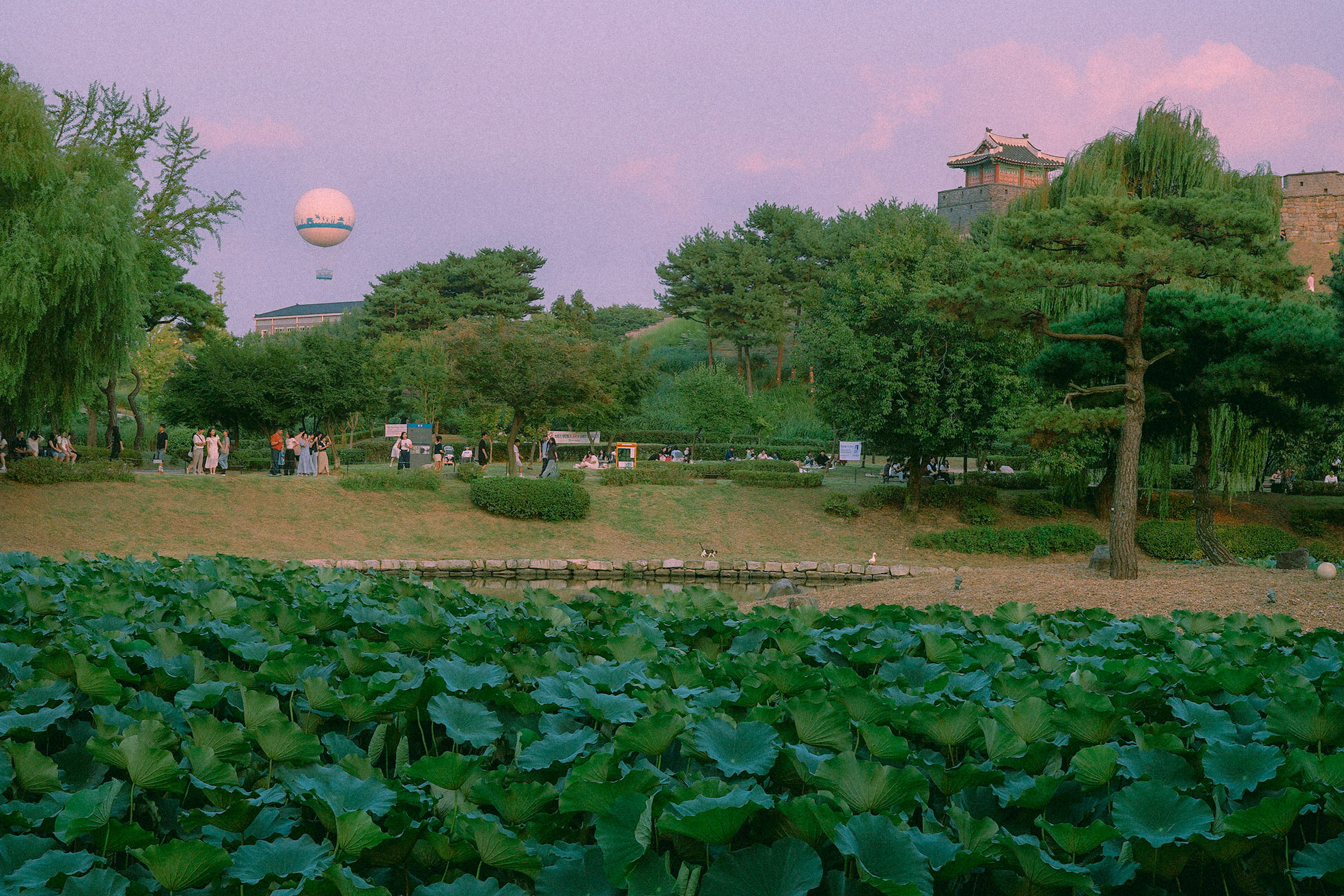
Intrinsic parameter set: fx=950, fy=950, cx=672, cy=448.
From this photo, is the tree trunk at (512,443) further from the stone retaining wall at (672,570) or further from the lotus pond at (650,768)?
the lotus pond at (650,768)

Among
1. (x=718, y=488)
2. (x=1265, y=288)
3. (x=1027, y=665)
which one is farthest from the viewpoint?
(x=718, y=488)

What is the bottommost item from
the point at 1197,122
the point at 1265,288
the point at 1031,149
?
the point at 1265,288

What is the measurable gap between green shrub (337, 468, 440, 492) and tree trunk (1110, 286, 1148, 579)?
1719 cm

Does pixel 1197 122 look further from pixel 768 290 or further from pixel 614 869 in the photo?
pixel 768 290

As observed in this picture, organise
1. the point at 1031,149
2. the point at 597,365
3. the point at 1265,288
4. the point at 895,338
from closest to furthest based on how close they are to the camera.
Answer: the point at 1265,288 → the point at 895,338 → the point at 597,365 → the point at 1031,149

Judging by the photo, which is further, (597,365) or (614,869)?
(597,365)

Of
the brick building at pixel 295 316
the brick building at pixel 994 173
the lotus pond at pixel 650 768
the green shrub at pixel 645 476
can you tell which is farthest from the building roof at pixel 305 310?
the lotus pond at pixel 650 768

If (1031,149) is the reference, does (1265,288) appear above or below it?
below

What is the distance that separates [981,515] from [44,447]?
2646 centimetres

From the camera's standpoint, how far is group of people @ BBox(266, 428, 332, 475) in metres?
27.7

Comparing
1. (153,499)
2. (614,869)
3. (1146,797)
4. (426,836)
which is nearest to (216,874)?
Answer: (426,836)

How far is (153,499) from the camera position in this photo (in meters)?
22.1

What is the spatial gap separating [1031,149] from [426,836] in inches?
3163

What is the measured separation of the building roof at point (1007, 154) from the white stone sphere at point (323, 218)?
50318 mm
